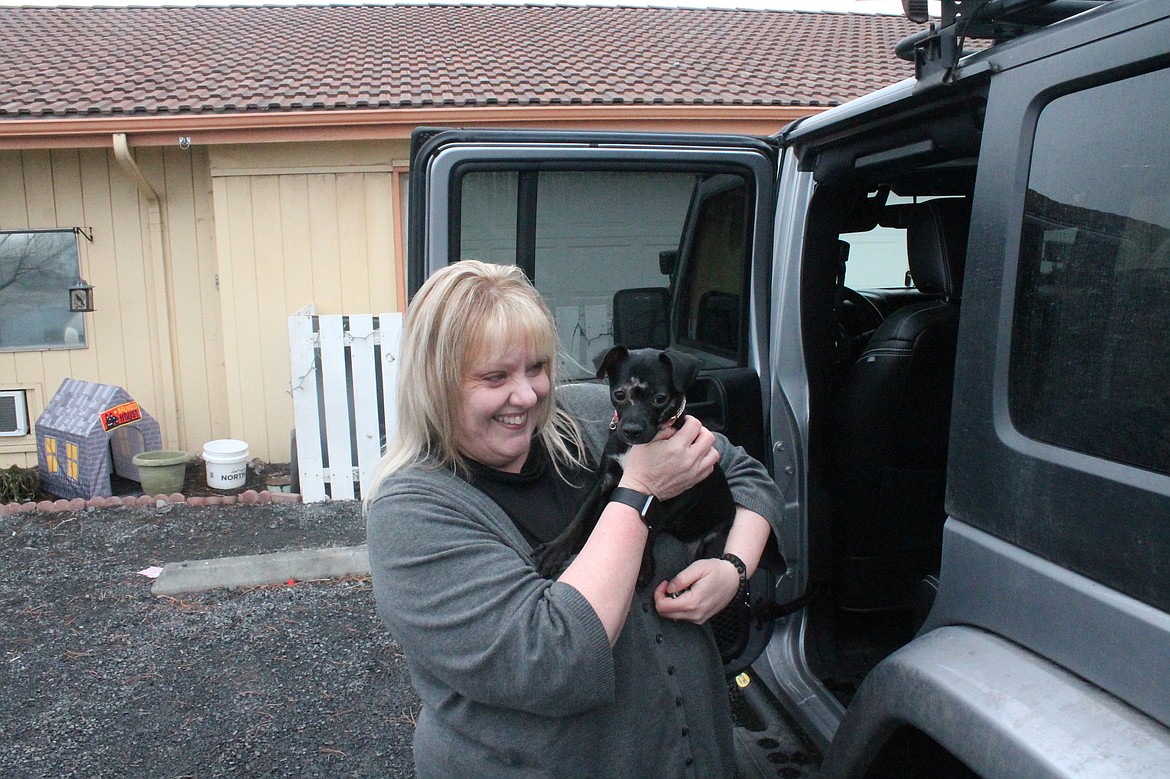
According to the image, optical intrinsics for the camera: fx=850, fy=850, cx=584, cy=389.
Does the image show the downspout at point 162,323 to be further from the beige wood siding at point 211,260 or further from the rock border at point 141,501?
the rock border at point 141,501

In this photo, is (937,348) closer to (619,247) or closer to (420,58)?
(619,247)

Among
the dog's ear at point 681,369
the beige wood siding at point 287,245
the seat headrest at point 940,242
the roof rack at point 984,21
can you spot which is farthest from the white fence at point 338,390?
the roof rack at point 984,21

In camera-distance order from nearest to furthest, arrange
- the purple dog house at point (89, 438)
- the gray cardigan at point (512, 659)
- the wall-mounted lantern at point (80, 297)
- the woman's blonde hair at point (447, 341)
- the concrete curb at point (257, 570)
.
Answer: the gray cardigan at point (512, 659) → the woman's blonde hair at point (447, 341) → the concrete curb at point (257, 570) → the purple dog house at point (89, 438) → the wall-mounted lantern at point (80, 297)

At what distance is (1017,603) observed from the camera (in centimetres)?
137

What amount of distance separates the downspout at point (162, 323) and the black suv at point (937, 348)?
7.58 m

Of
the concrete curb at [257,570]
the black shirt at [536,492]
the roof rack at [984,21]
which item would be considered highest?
the roof rack at [984,21]

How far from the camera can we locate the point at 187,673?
3.90 meters

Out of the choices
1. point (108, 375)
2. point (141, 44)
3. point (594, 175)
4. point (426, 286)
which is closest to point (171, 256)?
point (108, 375)

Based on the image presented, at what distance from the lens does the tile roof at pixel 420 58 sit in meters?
8.59

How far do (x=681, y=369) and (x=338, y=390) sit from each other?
506cm

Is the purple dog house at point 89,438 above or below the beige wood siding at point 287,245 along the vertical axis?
below

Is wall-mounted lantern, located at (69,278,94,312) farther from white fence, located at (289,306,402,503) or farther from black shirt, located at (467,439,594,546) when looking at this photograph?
black shirt, located at (467,439,594,546)

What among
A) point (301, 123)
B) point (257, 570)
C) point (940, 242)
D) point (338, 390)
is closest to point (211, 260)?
point (301, 123)

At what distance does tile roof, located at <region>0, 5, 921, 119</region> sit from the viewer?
8594 millimetres
